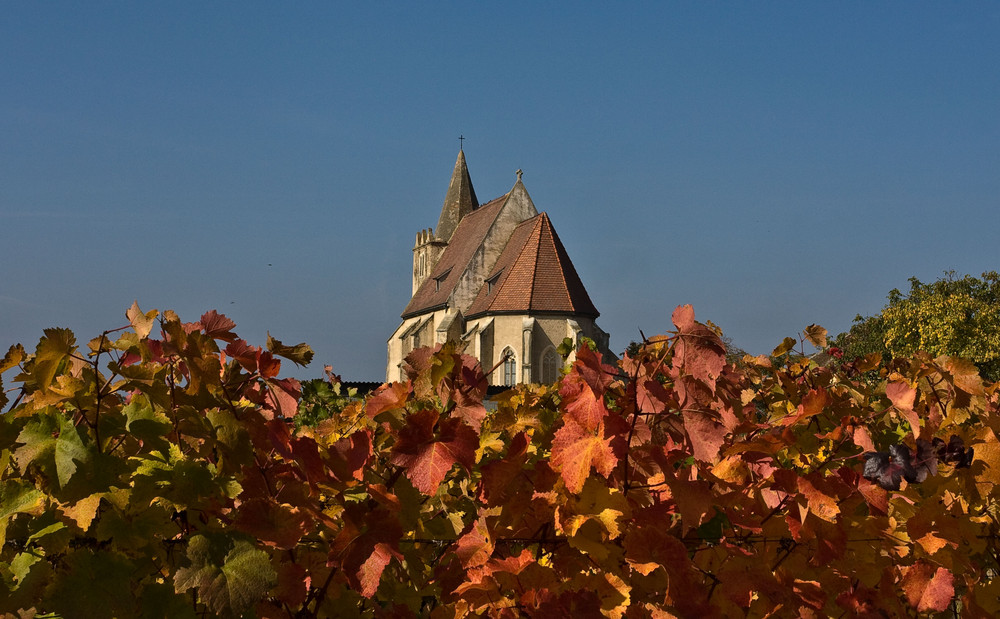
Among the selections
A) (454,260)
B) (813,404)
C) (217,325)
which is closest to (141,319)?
(217,325)

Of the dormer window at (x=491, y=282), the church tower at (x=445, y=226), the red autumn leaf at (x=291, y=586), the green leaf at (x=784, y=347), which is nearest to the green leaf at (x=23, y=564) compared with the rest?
the red autumn leaf at (x=291, y=586)

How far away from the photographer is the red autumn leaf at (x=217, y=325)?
186 cm

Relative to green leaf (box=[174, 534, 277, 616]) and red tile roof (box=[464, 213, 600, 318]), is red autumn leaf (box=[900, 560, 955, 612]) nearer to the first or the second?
green leaf (box=[174, 534, 277, 616])

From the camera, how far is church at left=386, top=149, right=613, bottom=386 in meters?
40.2

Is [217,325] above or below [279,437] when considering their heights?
above

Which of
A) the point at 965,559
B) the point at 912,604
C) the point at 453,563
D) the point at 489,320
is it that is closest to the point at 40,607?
the point at 453,563

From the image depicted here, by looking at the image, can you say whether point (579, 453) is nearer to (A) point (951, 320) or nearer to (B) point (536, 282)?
(B) point (536, 282)

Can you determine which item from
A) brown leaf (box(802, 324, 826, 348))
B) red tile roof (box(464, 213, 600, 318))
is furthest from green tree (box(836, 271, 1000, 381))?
brown leaf (box(802, 324, 826, 348))

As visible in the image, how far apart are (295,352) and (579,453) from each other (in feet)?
2.39

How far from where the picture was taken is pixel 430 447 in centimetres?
161

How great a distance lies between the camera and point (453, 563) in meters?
1.88

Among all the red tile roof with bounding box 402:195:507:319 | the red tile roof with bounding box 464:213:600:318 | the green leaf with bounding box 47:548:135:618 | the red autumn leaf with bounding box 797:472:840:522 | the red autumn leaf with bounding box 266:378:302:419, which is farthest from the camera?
the red tile roof with bounding box 402:195:507:319

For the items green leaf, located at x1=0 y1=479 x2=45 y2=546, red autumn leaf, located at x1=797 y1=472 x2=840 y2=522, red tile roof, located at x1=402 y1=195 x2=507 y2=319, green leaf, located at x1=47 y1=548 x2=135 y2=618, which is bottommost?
green leaf, located at x1=47 y1=548 x2=135 y2=618

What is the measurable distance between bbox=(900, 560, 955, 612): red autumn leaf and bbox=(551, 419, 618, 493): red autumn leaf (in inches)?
40.3
